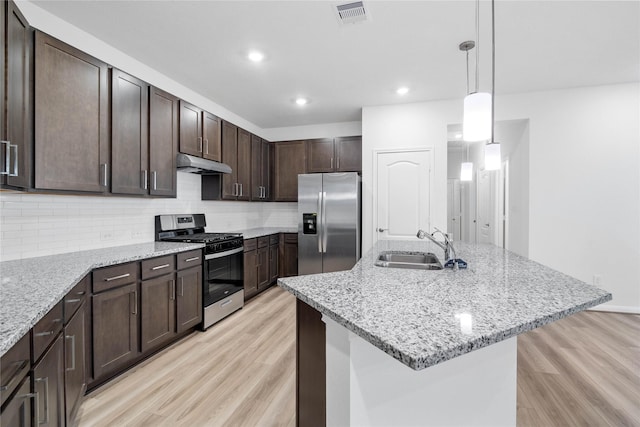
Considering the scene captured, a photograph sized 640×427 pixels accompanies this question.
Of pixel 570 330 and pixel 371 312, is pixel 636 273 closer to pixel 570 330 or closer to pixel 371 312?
pixel 570 330

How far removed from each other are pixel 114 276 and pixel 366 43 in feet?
8.83

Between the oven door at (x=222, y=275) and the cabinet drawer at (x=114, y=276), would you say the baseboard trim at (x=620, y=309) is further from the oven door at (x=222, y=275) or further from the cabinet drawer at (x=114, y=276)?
the cabinet drawer at (x=114, y=276)

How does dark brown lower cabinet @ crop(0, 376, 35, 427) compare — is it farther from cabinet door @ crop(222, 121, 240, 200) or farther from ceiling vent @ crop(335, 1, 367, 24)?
cabinet door @ crop(222, 121, 240, 200)

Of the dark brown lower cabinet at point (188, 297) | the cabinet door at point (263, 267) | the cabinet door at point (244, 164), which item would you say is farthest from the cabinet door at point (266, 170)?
the dark brown lower cabinet at point (188, 297)

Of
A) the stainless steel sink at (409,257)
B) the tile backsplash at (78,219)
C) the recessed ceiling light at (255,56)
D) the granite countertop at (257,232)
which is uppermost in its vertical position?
the recessed ceiling light at (255,56)

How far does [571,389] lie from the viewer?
6.81 ft

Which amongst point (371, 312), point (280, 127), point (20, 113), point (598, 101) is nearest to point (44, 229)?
point (20, 113)

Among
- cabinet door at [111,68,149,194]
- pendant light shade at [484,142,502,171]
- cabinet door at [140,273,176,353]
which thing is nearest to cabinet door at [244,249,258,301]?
cabinet door at [140,273,176,353]

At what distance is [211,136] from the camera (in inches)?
143

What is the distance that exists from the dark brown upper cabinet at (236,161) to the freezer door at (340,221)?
3.72 feet

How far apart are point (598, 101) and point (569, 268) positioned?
201cm

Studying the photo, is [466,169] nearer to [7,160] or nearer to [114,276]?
[114,276]

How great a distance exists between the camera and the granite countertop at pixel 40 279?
1046 mm

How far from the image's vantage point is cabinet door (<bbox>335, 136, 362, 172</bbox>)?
4.75 meters
